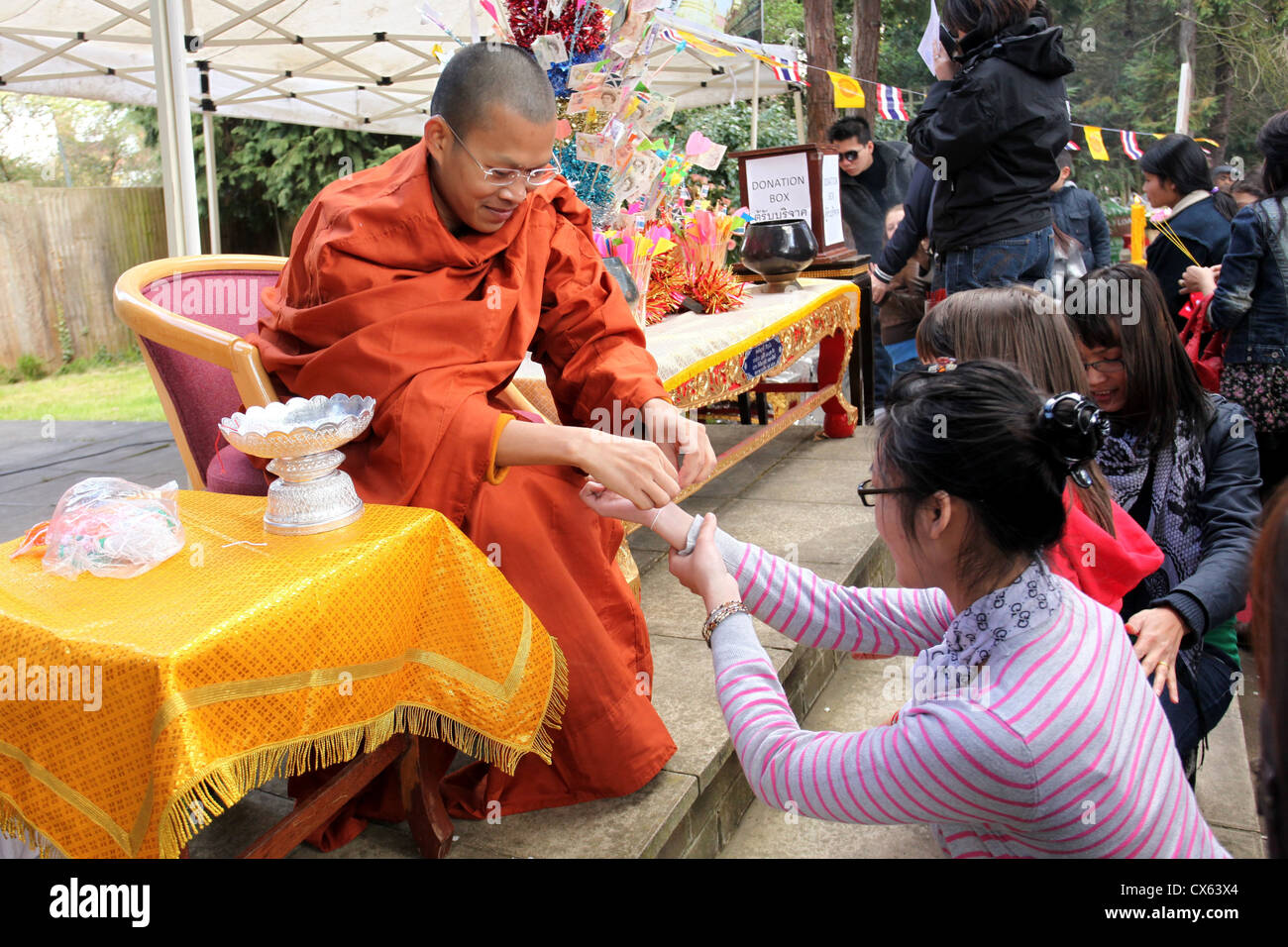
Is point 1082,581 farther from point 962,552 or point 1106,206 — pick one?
point 1106,206

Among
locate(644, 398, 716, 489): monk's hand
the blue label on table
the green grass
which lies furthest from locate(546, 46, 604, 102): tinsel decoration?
the green grass

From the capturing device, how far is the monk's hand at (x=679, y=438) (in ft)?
6.43

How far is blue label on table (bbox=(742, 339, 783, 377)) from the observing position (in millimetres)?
3660

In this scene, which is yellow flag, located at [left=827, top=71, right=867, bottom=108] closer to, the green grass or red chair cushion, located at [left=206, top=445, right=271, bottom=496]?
the green grass

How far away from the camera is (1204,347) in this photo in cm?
381

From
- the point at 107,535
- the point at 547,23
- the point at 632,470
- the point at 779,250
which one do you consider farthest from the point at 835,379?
the point at 107,535

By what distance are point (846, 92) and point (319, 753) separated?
26.7 feet

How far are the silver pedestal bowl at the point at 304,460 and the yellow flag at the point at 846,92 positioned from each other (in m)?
7.63

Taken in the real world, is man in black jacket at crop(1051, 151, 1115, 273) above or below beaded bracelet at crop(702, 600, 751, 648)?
above

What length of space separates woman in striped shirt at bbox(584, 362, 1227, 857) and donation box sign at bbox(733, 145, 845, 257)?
12.9ft

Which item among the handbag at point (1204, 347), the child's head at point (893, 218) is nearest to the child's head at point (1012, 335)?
the handbag at point (1204, 347)

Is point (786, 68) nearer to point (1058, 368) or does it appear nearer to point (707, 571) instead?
point (1058, 368)

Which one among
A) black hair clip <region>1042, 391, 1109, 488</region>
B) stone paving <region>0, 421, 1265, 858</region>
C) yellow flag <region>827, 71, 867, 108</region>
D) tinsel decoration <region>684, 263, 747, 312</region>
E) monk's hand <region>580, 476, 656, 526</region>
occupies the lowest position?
stone paving <region>0, 421, 1265, 858</region>

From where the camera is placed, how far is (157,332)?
7.01 feet
